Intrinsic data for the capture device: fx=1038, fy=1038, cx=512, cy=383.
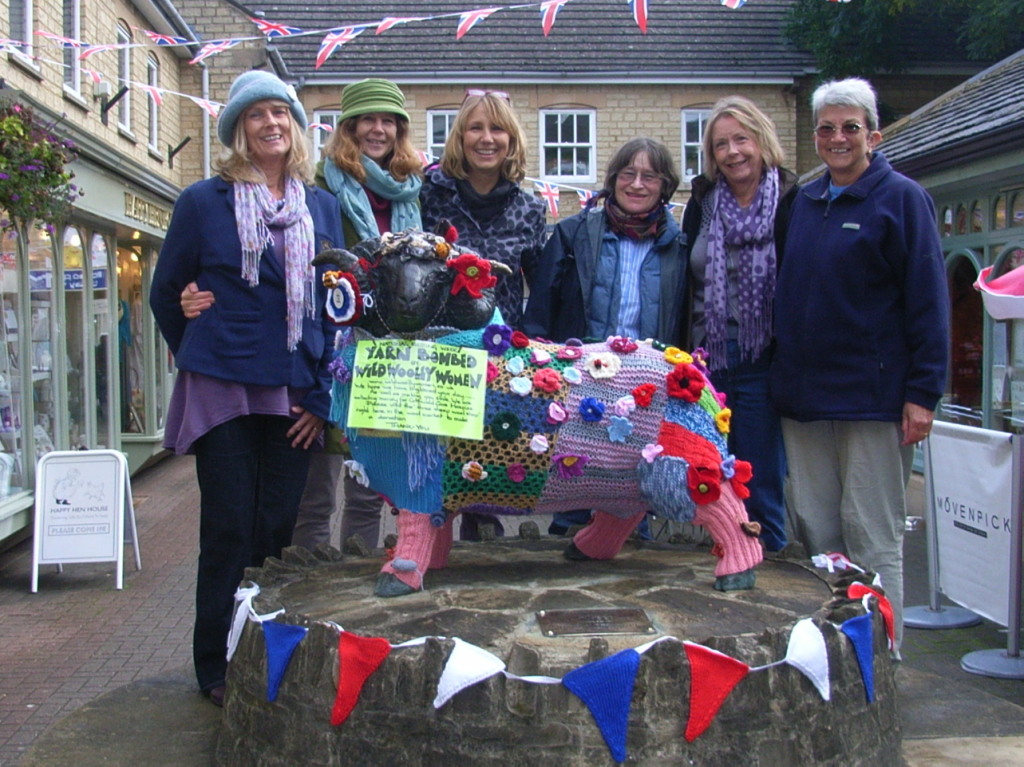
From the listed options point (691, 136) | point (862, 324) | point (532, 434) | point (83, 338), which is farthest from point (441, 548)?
point (691, 136)

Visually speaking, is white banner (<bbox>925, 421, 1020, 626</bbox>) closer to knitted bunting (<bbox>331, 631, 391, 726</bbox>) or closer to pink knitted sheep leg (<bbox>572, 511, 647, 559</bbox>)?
pink knitted sheep leg (<bbox>572, 511, 647, 559</bbox>)

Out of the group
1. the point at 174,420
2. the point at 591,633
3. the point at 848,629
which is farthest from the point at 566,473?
the point at 174,420

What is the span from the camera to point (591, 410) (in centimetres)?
297

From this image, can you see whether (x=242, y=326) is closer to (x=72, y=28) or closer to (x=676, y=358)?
(x=676, y=358)

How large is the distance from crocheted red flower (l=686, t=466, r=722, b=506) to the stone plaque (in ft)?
1.21

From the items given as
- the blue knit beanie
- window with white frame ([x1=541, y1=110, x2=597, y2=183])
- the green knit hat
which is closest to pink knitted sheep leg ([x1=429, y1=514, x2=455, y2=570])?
the blue knit beanie

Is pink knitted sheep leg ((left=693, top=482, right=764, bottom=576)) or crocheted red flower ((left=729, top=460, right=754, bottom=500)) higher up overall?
crocheted red flower ((left=729, top=460, right=754, bottom=500))

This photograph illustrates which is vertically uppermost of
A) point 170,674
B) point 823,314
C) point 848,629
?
point 823,314

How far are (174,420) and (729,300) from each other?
1.93 meters

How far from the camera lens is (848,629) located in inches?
108

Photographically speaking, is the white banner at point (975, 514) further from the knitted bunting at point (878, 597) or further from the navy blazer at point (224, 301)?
the navy blazer at point (224, 301)

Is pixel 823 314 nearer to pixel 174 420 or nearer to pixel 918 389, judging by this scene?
pixel 918 389

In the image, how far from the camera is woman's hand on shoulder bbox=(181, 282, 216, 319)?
10.8ft

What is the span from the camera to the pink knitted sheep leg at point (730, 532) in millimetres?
3076
